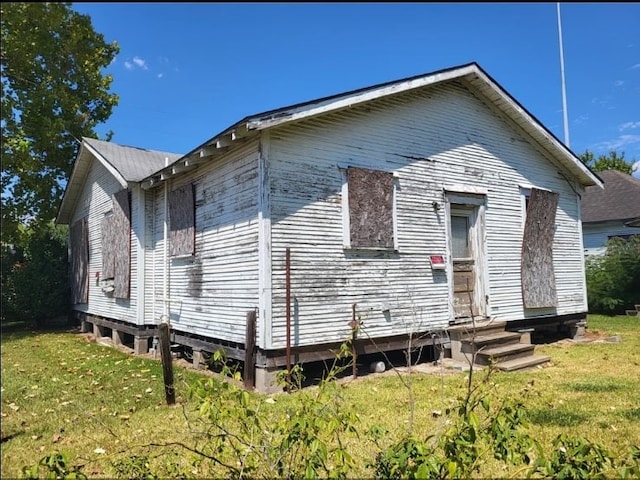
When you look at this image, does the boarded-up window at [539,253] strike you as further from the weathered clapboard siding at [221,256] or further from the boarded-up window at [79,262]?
the boarded-up window at [79,262]

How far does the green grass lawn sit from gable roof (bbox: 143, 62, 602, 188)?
11.2ft

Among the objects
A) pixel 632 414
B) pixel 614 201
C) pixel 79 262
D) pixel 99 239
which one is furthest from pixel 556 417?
pixel 614 201

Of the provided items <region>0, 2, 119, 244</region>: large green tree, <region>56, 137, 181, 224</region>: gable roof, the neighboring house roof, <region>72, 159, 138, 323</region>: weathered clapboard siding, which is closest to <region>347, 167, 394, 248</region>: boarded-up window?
<region>0, 2, 119, 244</region>: large green tree

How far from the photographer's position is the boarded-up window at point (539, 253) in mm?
10086

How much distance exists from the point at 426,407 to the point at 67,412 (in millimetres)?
3929

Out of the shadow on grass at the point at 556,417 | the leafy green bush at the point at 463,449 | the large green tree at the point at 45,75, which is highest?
the large green tree at the point at 45,75

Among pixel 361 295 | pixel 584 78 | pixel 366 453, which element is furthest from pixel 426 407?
pixel 584 78

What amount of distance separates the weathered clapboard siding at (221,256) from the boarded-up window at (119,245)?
1.80 m

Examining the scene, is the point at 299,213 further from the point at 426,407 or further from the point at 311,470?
the point at 311,470

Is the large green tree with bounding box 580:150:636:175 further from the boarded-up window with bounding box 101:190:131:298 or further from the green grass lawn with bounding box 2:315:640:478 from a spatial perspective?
the boarded-up window with bounding box 101:190:131:298

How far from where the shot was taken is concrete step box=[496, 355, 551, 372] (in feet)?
24.3

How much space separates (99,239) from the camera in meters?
12.7

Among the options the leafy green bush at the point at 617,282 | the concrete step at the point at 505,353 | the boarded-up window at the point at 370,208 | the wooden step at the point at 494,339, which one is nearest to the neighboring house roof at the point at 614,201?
the leafy green bush at the point at 617,282

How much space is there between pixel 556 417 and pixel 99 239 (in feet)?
38.0
